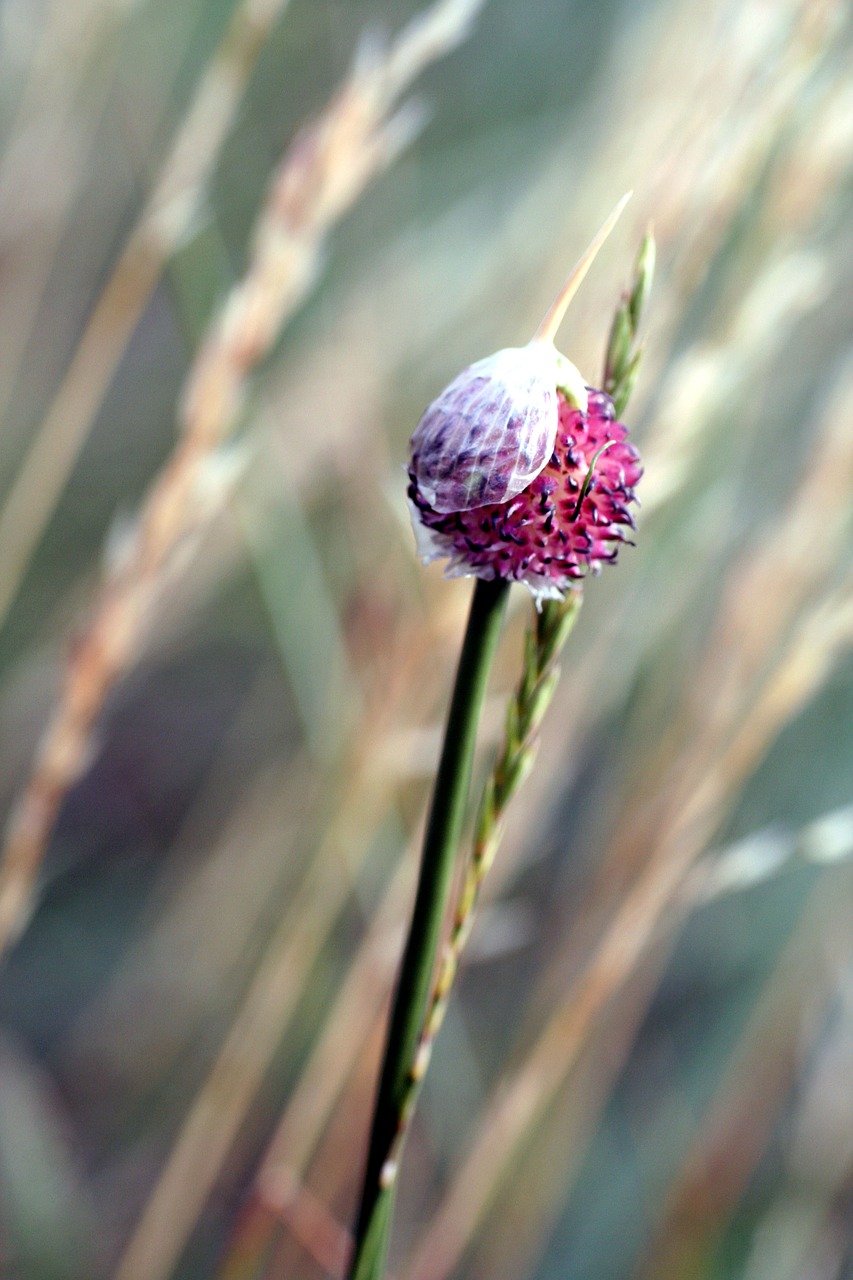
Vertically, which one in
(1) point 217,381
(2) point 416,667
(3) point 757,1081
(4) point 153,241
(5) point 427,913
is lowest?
(3) point 757,1081

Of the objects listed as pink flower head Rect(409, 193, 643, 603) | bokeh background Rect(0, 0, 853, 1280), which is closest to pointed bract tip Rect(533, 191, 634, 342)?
pink flower head Rect(409, 193, 643, 603)

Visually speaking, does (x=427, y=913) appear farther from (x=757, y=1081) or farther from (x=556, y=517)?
(x=757, y=1081)

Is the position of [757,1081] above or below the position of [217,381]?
below

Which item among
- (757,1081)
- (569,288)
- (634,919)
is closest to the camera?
(569,288)

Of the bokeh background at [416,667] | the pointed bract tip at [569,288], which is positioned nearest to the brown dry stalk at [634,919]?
the bokeh background at [416,667]

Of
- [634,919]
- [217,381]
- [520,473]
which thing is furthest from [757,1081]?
[520,473]

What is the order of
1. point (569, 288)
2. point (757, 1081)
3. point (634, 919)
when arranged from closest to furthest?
1. point (569, 288)
2. point (634, 919)
3. point (757, 1081)

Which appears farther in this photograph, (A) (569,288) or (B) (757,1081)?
(B) (757,1081)
